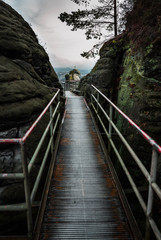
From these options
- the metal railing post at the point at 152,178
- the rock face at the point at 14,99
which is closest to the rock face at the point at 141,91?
the metal railing post at the point at 152,178

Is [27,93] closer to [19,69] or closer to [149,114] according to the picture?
[19,69]

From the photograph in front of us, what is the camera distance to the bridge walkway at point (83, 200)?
226 centimetres

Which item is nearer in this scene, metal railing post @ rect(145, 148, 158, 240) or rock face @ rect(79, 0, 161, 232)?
metal railing post @ rect(145, 148, 158, 240)

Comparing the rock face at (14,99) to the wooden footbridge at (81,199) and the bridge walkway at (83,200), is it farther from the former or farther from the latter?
the bridge walkway at (83,200)

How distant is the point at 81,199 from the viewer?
2.80 metres

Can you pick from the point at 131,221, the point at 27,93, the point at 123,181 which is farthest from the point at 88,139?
the point at 131,221

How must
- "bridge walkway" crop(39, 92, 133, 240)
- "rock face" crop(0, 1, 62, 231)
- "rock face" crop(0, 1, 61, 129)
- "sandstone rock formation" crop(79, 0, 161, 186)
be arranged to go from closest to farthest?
1. "bridge walkway" crop(39, 92, 133, 240)
2. "rock face" crop(0, 1, 62, 231)
3. "rock face" crop(0, 1, 61, 129)
4. "sandstone rock formation" crop(79, 0, 161, 186)

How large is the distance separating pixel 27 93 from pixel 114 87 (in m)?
4.27

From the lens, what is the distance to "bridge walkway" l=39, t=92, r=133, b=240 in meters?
2.26

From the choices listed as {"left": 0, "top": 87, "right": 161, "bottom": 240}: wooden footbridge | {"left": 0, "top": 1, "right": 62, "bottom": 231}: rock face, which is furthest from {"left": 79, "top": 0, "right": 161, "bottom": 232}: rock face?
{"left": 0, "top": 1, "right": 62, "bottom": 231}: rock face

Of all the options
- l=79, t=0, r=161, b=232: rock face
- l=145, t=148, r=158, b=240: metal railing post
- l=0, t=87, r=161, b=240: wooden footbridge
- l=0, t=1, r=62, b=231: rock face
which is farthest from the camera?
l=79, t=0, r=161, b=232: rock face

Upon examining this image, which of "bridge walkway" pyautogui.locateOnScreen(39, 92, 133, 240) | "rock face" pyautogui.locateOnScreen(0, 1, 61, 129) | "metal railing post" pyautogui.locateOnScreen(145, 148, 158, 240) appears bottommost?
"bridge walkway" pyautogui.locateOnScreen(39, 92, 133, 240)

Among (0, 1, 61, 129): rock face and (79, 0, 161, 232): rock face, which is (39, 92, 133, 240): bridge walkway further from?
(0, 1, 61, 129): rock face

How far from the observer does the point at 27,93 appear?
161 inches
